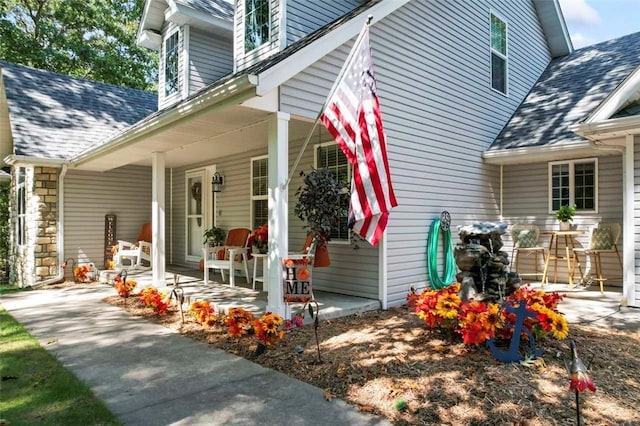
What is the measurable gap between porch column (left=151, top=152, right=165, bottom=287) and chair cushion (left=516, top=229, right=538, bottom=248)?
21.2 feet

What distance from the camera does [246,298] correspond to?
6.03m

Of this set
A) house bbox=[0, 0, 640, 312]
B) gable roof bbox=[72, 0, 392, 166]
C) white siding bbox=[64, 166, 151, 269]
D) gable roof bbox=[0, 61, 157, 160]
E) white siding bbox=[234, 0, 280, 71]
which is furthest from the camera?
white siding bbox=[64, 166, 151, 269]

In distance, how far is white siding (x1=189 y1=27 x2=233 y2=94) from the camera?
8.26 m

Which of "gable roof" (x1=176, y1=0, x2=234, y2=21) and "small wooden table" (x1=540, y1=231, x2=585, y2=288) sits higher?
"gable roof" (x1=176, y1=0, x2=234, y2=21)

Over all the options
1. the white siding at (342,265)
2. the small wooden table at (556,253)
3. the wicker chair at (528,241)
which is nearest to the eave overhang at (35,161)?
the white siding at (342,265)

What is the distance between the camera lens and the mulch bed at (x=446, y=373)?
283 centimetres

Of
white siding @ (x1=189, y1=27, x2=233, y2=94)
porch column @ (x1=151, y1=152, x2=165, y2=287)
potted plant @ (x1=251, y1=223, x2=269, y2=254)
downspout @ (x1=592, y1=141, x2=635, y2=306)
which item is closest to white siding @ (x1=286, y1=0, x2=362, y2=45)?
potted plant @ (x1=251, y1=223, x2=269, y2=254)

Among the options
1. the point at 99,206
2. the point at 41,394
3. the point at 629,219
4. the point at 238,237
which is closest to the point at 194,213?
the point at 99,206

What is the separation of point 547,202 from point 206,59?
704 cm

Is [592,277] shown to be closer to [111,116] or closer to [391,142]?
[391,142]

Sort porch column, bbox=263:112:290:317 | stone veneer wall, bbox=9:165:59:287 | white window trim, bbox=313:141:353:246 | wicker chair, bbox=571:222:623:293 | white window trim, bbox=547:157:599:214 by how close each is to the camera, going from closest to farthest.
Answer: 1. porch column, bbox=263:112:290:317
2. white window trim, bbox=313:141:353:246
3. wicker chair, bbox=571:222:623:293
4. white window trim, bbox=547:157:599:214
5. stone veneer wall, bbox=9:165:59:287

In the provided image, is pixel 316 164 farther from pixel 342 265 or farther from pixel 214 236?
pixel 214 236

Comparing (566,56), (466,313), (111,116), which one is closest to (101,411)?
(466,313)

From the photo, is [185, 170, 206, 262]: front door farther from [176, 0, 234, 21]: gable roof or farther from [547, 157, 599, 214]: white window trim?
[547, 157, 599, 214]: white window trim
